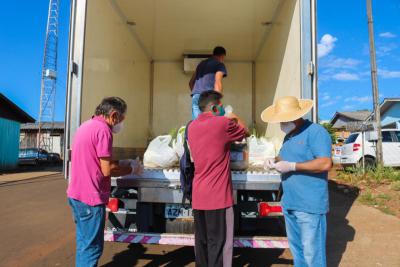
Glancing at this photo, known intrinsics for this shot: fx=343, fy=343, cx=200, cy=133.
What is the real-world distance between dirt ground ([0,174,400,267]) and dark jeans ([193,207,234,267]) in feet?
4.09

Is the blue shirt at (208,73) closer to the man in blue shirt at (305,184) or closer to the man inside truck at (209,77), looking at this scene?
the man inside truck at (209,77)

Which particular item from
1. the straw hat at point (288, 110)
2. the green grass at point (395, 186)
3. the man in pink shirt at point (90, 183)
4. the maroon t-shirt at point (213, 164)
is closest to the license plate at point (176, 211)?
the maroon t-shirt at point (213, 164)

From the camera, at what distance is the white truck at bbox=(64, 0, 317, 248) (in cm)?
330

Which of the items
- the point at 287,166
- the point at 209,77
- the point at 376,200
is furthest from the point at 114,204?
the point at 376,200

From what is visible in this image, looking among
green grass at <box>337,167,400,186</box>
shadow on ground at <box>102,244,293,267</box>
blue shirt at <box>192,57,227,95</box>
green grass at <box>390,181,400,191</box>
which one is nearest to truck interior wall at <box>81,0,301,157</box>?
blue shirt at <box>192,57,227,95</box>

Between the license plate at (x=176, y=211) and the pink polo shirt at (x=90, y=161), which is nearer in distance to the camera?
the pink polo shirt at (x=90, y=161)

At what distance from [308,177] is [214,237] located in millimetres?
871

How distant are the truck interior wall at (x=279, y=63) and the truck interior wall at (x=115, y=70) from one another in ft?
7.26

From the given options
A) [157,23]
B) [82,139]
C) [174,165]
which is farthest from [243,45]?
[82,139]

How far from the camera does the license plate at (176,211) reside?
3.41 m

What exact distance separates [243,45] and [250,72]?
70 centimetres

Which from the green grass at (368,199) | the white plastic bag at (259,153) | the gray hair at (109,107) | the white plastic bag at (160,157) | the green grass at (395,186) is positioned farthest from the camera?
the green grass at (395,186)

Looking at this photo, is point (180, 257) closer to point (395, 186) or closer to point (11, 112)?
point (395, 186)

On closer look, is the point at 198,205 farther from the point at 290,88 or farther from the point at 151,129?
the point at 151,129
